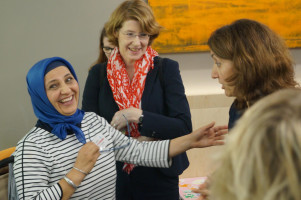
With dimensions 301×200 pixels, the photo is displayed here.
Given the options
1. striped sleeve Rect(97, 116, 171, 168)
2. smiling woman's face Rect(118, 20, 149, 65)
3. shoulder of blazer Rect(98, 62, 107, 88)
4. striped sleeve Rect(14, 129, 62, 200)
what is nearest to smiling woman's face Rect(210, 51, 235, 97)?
striped sleeve Rect(97, 116, 171, 168)

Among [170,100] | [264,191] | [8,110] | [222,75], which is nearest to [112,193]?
[170,100]

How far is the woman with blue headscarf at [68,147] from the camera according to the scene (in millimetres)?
1440

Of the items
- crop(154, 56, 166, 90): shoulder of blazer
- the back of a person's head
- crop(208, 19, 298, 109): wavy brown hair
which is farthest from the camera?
crop(154, 56, 166, 90): shoulder of blazer

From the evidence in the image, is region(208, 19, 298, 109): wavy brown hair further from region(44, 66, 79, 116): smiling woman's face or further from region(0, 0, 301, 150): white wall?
region(0, 0, 301, 150): white wall

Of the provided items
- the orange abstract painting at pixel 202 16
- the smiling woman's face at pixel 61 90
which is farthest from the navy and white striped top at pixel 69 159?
the orange abstract painting at pixel 202 16

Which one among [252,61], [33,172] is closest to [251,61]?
[252,61]

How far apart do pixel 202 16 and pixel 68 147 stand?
7.47ft

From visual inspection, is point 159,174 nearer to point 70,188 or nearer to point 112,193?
point 112,193

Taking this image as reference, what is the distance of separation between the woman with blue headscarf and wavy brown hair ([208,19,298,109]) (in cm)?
27

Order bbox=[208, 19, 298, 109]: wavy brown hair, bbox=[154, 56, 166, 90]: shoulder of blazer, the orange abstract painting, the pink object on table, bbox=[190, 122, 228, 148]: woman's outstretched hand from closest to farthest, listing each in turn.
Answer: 1. bbox=[208, 19, 298, 109]: wavy brown hair
2. bbox=[190, 122, 228, 148]: woman's outstretched hand
3. bbox=[154, 56, 166, 90]: shoulder of blazer
4. the pink object on table
5. the orange abstract painting

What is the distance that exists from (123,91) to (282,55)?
3.05ft

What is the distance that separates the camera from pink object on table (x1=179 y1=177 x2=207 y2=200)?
2.82m

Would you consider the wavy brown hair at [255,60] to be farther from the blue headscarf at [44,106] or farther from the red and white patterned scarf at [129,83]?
the blue headscarf at [44,106]

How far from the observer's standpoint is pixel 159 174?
201cm
